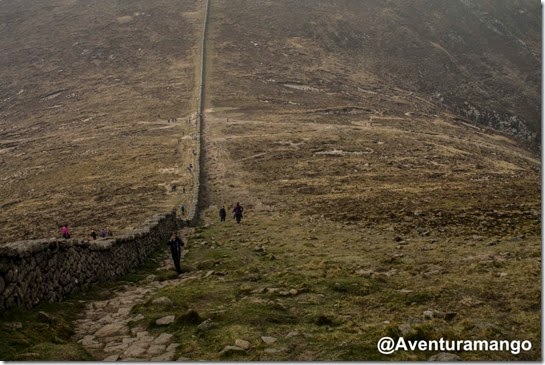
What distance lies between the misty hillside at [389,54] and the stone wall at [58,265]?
56105 mm

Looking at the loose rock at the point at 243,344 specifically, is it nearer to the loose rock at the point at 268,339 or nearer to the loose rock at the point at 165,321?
the loose rock at the point at 268,339

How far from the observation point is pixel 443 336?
873cm

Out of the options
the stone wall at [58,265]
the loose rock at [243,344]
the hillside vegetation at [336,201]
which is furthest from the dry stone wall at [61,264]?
the loose rock at [243,344]

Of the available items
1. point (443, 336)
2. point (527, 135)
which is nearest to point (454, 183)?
point (443, 336)

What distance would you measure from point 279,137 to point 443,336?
48.1 meters

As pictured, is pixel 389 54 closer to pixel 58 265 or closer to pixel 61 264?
pixel 61 264

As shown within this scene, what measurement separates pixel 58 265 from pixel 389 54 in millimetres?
98914

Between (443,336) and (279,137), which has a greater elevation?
(443,336)

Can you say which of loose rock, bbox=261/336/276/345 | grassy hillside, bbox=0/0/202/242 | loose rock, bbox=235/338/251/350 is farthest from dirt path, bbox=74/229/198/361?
grassy hillside, bbox=0/0/202/242

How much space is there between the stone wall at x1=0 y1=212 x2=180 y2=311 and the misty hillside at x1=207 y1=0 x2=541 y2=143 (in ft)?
184

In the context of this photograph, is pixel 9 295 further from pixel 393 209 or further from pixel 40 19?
pixel 40 19

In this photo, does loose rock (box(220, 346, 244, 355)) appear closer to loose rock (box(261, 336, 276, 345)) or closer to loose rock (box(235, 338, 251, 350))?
loose rock (box(235, 338, 251, 350))

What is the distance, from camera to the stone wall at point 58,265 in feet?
34.7

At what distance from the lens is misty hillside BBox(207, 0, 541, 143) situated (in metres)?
82.8
